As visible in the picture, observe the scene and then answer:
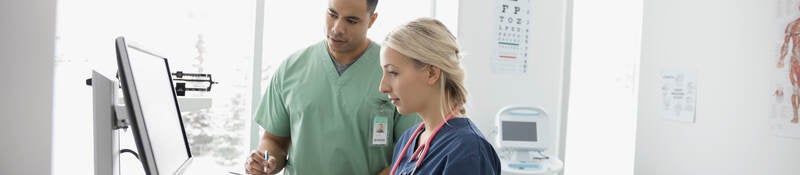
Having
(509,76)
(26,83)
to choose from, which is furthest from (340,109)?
(509,76)

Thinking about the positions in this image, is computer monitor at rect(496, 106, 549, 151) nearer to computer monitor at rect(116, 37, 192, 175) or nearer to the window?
the window

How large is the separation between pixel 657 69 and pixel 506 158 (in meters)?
0.98

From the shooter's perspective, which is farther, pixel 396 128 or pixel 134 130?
pixel 396 128

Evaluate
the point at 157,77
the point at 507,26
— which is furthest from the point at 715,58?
the point at 157,77

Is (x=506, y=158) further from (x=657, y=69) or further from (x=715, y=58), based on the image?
(x=715, y=58)

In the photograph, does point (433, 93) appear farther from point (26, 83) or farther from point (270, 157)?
point (26, 83)

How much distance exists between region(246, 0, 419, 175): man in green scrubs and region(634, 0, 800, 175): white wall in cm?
177

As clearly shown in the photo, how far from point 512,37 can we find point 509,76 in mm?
233

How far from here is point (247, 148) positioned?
8.89 ft

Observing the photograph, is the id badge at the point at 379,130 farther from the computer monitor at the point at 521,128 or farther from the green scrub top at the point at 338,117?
the computer monitor at the point at 521,128

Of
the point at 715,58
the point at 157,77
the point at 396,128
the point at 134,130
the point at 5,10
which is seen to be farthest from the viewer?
the point at 715,58

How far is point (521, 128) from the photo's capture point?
113 inches

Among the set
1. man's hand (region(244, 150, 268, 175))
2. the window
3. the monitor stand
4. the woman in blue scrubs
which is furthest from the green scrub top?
the window

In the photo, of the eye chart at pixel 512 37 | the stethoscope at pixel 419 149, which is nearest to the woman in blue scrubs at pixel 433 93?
the stethoscope at pixel 419 149
